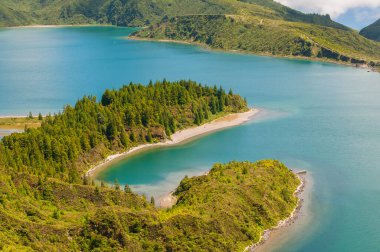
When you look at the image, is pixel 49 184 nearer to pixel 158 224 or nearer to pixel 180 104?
pixel 158 224

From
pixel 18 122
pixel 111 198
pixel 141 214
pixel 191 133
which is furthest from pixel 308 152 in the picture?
pixel 18 122

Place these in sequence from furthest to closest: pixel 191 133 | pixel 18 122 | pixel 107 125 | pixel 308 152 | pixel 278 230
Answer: pixel 18 122 < pixel 191 133 < pixel 107 125 < pixel 308 152 < pixel 278 230

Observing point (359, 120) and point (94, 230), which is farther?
point (359, 120)

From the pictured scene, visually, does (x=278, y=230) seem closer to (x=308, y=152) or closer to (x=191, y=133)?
(x=308, y=152)

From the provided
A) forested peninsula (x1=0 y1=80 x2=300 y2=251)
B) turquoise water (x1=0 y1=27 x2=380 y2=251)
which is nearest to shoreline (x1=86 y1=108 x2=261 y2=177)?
forested peninsula (x1=0 y1=80 x2=300 y2=251)

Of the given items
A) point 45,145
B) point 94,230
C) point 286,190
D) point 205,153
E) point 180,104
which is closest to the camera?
point 94,230

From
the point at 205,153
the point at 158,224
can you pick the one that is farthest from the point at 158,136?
the point at 158,224

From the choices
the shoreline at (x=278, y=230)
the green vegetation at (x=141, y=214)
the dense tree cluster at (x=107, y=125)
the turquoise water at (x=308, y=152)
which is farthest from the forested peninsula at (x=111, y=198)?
the turquoise water at (x=308, y=152)
